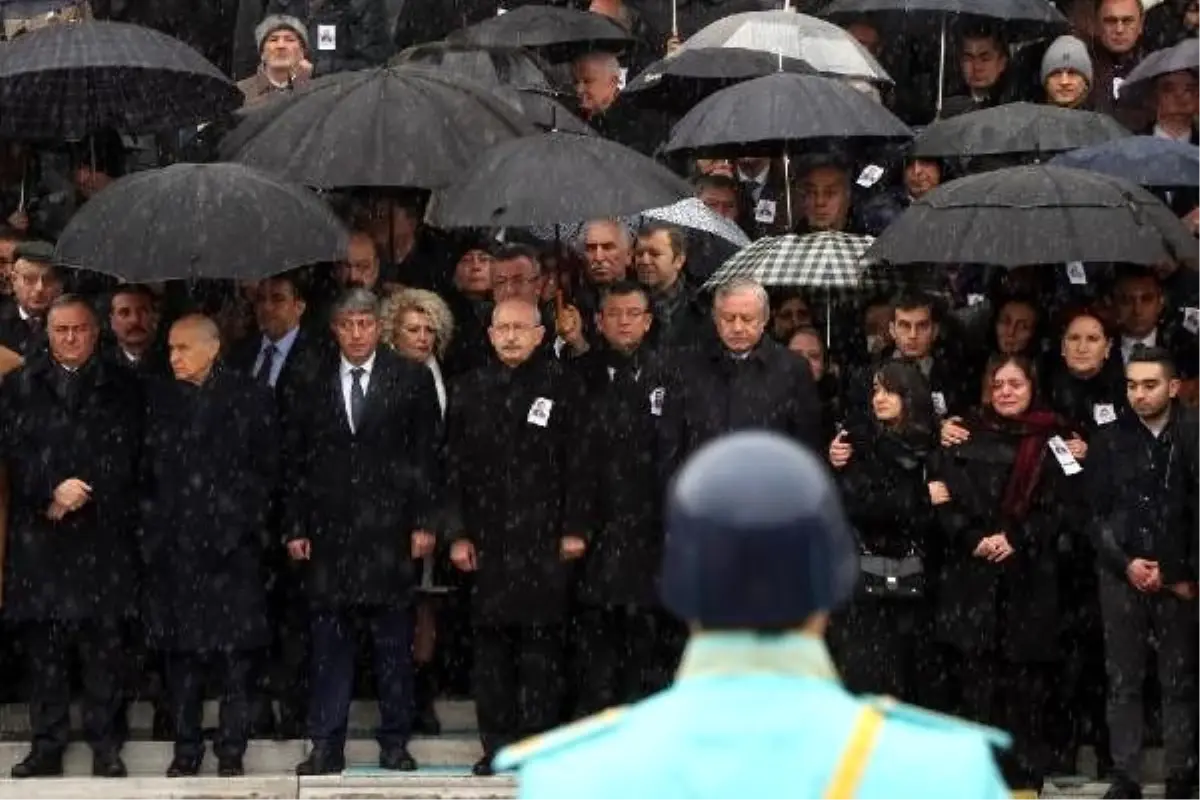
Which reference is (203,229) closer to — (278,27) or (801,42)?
(278,27)

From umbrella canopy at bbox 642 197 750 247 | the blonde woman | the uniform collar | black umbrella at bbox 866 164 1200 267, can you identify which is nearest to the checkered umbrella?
umbrella canopy at bbox 642 197 750 247

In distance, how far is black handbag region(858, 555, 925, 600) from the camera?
39.9 feet

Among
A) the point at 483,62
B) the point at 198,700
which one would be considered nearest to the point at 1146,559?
the point at 198,700

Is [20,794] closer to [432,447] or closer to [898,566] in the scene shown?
[432,447]

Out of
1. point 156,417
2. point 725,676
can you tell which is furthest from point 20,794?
point 725,676

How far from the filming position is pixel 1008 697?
1225cm

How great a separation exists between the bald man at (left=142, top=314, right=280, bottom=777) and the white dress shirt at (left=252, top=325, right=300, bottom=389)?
336 millimetres

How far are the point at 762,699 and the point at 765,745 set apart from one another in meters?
0.05

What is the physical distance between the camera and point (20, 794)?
1195cm

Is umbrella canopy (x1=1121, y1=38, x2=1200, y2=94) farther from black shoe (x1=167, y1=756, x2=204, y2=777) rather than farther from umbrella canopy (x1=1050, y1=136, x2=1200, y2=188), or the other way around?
black shoe (x1=167, y1=756, x2=204, y2=777)

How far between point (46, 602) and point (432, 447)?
1.65m

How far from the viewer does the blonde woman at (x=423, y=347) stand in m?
12.6

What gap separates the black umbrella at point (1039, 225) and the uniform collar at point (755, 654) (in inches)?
331

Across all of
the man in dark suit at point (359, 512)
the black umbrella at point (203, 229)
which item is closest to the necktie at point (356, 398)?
the man in dark suit at point (359, 512)
